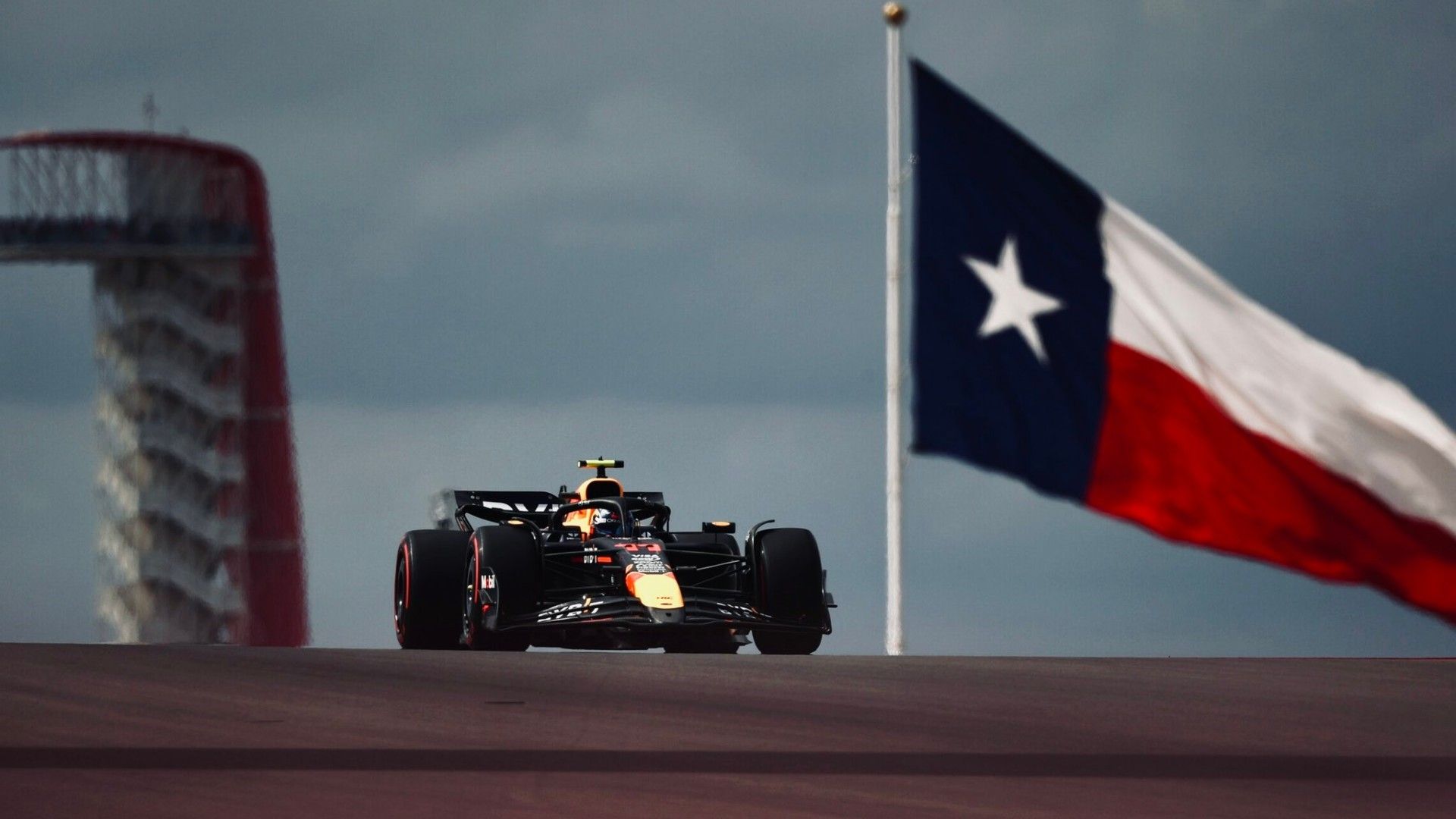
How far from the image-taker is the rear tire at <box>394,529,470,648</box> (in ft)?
69.9

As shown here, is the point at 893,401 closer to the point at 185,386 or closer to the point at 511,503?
the point at 511,503

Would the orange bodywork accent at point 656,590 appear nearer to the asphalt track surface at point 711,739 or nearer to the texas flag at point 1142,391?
the asphalt track surface at point 711,739

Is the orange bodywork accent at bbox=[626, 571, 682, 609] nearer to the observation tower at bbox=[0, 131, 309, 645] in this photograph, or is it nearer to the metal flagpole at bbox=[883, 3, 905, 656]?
the metal flagpole at bbox=[883, 3, 905, 656]

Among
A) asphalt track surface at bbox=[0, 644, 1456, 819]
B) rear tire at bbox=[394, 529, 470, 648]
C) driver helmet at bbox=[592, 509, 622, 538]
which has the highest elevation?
driver helmet at bbox=[592, 509, 622, 538]

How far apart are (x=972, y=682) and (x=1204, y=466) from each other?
453 cm

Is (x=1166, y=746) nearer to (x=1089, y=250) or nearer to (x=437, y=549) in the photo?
(x=1089, y=250)

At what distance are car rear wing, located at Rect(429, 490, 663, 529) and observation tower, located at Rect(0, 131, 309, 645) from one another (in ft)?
204

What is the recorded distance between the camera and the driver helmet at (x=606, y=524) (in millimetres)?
21875

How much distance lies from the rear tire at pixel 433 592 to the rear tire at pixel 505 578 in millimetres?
549

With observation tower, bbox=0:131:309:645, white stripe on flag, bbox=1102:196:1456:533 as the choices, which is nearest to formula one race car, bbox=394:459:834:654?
white stripe on flag, bbox=1102:196:1456:533

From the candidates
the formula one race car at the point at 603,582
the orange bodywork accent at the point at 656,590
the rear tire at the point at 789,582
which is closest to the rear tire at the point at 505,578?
the formula one race car at the point at 603,582

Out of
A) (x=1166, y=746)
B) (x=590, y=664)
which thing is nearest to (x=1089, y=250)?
(x=1166, y=746)

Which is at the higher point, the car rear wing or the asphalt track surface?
the car rear wing

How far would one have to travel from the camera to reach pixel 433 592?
2130 cm
